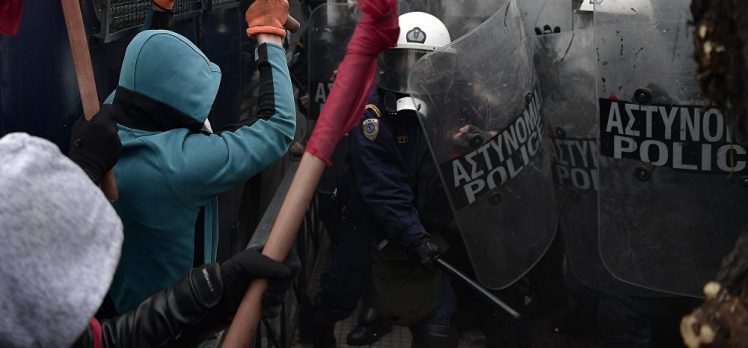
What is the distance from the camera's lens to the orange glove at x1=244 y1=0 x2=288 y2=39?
8.96 feet

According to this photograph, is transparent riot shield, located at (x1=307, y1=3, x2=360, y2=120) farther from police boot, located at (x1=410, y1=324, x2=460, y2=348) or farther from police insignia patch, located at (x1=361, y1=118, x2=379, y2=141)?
police boot, located at (x1=410, y1=324, x2=460, y2=348)

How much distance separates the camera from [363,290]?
168 inches

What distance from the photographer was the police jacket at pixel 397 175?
3.71 m

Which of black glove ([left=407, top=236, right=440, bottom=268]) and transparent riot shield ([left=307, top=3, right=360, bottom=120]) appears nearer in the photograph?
black glove ([left=407, top=236, right=440, bottom=268])

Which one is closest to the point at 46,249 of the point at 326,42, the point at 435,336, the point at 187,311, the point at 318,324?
the point at 187,311

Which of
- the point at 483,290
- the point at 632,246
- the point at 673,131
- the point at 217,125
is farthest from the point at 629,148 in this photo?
the point at 217,125

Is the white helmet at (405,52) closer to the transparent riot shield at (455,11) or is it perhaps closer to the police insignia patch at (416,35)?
the police insignia patch at (416,35)

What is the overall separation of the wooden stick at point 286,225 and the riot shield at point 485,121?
1751mm

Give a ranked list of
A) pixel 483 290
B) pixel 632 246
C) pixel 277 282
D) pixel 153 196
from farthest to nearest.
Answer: pixel 483 290 → pixel 632 246 → pixel 153 196 → pixel 277 282

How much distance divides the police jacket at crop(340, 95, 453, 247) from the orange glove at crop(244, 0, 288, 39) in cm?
107

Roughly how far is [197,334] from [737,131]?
4.33ft

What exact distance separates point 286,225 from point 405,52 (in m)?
2.35

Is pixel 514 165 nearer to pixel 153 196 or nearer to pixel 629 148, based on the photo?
pixel 629 148

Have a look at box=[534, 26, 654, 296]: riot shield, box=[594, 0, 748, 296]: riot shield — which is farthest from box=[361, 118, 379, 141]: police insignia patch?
box=[594, 0, 748, 296]: riot shield
